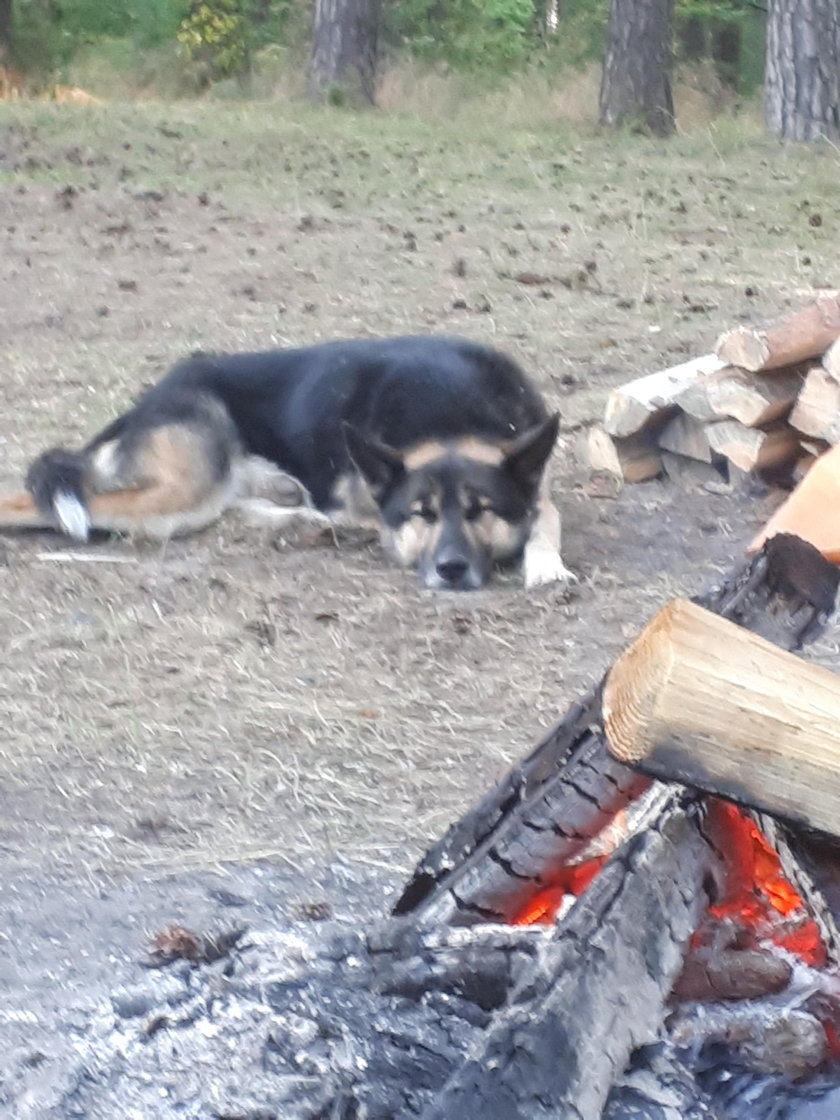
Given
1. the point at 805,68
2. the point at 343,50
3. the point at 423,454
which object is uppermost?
the point at 805,68

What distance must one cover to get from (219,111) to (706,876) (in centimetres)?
1687

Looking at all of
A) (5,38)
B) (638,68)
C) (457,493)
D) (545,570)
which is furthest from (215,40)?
(545,570)

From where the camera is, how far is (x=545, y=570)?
5.35 m

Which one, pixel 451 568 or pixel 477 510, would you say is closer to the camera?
pixel 451 568

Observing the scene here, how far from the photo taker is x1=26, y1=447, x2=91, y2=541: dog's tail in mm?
5742

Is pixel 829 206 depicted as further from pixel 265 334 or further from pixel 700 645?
pixel 700 645

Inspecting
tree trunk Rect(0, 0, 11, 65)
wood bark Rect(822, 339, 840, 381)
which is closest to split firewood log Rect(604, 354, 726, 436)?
wood bark Rect(822, 339, 840, 381)

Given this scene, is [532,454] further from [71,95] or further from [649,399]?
[71,95]

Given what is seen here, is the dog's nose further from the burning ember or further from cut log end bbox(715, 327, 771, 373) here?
the burning ember

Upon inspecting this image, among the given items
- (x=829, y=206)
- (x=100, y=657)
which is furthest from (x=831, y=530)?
(x=829, y=206)

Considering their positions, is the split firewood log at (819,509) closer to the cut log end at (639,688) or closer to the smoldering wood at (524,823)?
the smoldering wood at (524,823)

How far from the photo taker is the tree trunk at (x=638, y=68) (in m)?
16.3

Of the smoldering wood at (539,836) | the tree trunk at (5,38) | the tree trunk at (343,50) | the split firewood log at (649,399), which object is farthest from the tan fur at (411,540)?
the tree trunk at (5,38)

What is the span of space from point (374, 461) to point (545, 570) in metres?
0.81
